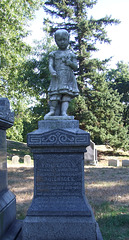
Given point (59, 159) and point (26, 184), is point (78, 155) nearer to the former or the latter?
point (59, 159)

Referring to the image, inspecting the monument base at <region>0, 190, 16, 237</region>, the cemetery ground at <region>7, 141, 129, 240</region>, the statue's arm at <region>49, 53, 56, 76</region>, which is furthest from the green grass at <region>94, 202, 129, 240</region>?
the statue's arm at <region>49, 53, 56, 76</region>

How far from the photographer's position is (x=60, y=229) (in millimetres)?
3277

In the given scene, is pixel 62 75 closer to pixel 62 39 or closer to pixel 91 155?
pixel 62 39

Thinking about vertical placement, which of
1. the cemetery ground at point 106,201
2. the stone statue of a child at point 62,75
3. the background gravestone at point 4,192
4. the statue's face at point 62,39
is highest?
the statue's face at point 62,39

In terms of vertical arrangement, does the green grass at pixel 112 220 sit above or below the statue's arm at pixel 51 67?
below

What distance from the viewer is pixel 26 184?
26.0 ft

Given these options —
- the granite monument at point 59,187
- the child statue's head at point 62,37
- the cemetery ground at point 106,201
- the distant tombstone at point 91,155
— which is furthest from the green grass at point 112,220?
the distant tombstone at point 91,155

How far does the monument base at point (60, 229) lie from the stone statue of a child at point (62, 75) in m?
1.87

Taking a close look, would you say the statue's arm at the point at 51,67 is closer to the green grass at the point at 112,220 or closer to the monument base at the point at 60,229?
the monument base at the point at 60,229

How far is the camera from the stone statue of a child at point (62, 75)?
13.5 feet

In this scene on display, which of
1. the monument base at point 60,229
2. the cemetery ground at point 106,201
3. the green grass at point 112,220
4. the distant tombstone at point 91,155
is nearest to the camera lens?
the monument base at point 60,229

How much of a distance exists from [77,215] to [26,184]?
4.96 metres

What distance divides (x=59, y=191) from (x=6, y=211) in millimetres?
912

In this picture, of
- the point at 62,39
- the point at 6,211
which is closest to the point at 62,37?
the point at 62,39
